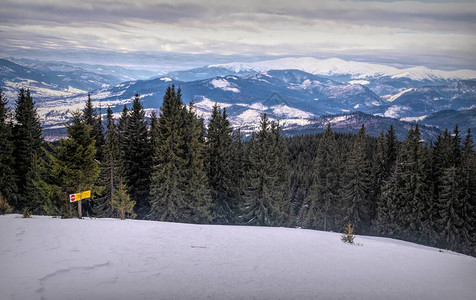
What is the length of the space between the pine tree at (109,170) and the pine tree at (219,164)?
411 inches

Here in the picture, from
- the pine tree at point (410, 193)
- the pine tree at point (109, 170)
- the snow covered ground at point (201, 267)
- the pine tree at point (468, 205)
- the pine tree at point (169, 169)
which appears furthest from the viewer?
the pine tree at point (410, 193)

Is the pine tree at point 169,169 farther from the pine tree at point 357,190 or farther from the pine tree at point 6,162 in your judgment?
the pine tree at point 357,190

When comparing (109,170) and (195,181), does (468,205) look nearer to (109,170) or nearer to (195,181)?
(195,181)

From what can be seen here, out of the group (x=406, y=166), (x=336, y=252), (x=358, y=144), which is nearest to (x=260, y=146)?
(x=358, y=144)

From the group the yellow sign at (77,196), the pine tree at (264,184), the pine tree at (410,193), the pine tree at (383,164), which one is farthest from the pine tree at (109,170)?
the pine tree at (383,164)

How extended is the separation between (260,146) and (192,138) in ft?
29.3

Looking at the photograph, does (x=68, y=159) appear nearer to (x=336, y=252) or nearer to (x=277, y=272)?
(x=277, y=272)

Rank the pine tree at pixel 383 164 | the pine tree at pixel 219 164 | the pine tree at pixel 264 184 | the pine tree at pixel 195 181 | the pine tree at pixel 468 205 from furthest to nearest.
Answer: the pine tree at pixel 383 164 → the pine tree at pixel 468 205 → the pine tree at pixel 219 164 → the pine tree at pixel 264 184 → the pine tree at pixel 195 181

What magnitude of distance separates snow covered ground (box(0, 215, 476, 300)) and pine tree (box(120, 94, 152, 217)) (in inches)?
823

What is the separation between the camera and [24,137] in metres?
34.0

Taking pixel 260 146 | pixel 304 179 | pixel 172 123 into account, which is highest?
pixel 172 123

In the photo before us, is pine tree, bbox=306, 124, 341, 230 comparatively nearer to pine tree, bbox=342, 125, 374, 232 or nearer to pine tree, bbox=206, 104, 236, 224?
pine tree, bbox=342, 125, 374, 232

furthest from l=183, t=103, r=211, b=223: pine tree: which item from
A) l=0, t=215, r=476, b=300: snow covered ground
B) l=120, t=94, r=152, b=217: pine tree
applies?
l=0, t=215, r=476, b=300: snow covered ground

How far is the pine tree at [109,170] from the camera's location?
2972 centimetres
